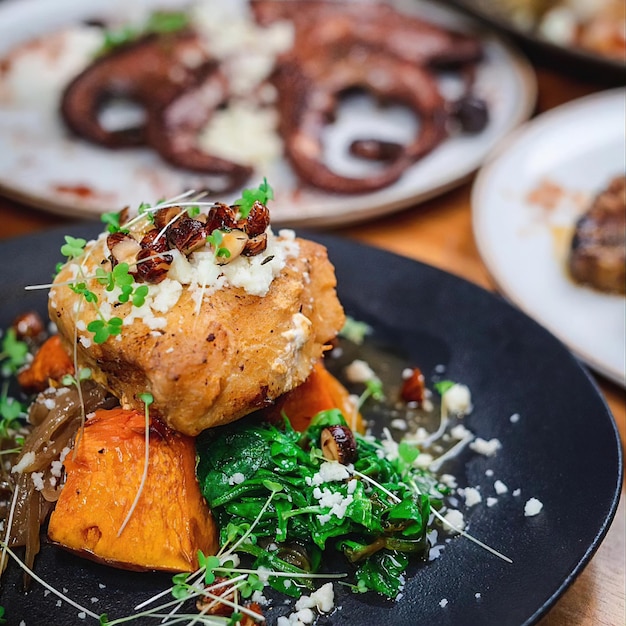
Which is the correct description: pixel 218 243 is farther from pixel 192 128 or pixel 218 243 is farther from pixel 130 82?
pixel 130 82

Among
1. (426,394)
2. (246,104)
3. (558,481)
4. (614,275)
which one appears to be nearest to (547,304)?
(614,275)

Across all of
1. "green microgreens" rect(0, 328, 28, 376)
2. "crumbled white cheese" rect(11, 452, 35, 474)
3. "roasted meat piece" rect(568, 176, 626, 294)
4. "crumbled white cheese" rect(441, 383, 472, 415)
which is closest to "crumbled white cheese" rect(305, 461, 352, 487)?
"crumbled white cheese" rect(441, 383, 472, 415)

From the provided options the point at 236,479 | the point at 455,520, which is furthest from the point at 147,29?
the point at 455,520

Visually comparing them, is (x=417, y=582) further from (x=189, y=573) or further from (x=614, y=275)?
(x=614, y=275)

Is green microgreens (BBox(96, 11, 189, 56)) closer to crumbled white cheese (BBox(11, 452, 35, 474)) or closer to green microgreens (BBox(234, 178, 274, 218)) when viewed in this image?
green microgreens (BBox(234, 178, 274, 218))

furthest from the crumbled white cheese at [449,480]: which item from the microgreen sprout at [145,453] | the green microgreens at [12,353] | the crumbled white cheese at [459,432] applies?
the green microgreens at [12,353]

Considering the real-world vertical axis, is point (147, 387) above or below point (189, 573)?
above

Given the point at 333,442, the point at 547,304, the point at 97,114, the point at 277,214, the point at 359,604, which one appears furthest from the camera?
the point at 97,114
